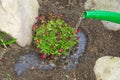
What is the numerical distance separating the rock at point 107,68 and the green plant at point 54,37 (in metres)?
0.58

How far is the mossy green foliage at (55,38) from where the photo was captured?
4.76 metres

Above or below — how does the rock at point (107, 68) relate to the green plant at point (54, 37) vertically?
below

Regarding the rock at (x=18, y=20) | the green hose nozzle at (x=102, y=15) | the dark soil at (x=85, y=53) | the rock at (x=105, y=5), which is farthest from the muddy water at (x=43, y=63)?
the green hose nozzle at (x=102, y=15)

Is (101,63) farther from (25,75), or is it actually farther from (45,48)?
(25,75)

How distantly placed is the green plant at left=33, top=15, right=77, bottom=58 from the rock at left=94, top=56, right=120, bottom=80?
22.7 inches

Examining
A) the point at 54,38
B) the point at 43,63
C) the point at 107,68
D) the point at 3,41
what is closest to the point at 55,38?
the point at 54,38

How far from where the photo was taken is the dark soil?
460cm

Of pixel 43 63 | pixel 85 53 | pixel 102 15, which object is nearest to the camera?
pixel 102 15

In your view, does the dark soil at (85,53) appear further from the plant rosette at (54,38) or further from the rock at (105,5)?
the plant rosette at (54,38)

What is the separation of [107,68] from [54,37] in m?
1.02

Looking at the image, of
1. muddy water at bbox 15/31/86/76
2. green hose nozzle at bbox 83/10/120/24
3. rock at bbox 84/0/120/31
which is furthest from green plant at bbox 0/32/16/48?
rock at bbox 84/0/120/31

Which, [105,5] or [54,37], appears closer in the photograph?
[54,37]

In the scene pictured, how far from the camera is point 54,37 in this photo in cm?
481

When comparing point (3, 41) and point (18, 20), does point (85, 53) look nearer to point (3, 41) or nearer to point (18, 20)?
point (18, 20)
